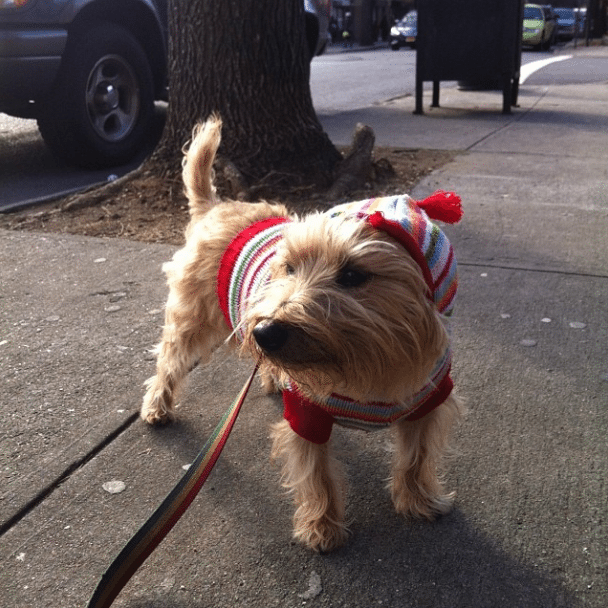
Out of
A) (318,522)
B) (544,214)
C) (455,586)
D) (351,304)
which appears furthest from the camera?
(544,214)

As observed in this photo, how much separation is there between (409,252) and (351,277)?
196 mm

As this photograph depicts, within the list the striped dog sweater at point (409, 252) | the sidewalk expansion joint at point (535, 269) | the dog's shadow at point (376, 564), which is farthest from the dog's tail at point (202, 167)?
the sidewalk expansion joint at point (535, 269)

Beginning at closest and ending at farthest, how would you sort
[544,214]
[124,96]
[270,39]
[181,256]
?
[181,256] → [544,214] → [270,39] → [124,96]

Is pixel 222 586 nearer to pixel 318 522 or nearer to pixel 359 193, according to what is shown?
pixel 318 522

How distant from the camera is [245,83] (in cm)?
633

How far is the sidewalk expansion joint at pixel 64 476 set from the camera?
8.48ft

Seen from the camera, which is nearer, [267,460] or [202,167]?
[267,460]

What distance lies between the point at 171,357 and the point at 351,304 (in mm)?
1438

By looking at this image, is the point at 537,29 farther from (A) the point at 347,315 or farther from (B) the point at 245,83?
(A) the point at 347,315

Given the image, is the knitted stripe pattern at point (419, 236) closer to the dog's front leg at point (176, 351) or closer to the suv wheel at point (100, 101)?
the dog's front leg at point (176, 351)

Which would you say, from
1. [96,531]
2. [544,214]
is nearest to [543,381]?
[96,531]

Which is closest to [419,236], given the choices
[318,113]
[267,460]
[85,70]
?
[267,460]

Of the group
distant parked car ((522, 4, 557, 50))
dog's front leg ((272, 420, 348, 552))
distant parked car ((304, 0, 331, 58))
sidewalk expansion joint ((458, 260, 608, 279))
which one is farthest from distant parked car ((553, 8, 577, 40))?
dog's front leg ((272, 420, 348, 552))

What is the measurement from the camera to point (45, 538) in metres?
2.51
